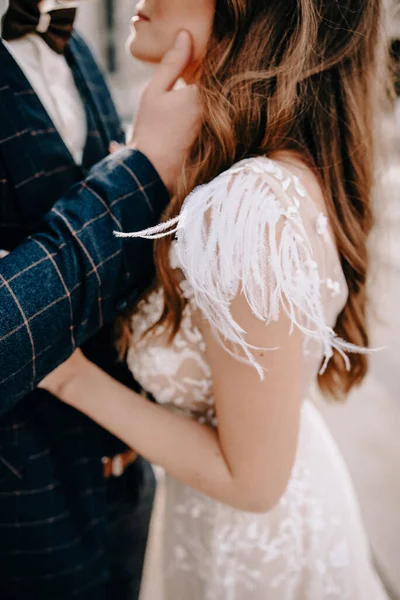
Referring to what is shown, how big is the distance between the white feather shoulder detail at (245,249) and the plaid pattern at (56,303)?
8 centimetres

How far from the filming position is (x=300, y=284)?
71 centimetres

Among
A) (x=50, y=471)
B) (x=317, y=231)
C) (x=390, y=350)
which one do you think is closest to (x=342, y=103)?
(x=317, y=231)

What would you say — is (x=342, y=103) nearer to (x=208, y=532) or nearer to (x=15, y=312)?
(x=15, y=312)

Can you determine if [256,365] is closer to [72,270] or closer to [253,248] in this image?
[253,248]

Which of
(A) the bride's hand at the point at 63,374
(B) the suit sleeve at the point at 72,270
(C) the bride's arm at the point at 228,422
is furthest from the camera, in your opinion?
(A) the bride's hand at the point at 63,374

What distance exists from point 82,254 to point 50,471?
0.45 meters

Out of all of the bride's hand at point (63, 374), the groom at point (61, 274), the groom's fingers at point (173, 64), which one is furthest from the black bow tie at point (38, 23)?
the bride's hand at point (63, 374)

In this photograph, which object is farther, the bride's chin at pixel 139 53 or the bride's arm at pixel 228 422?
the bride's chin at pixel 139 53

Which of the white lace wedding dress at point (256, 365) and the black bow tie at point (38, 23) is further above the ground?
the black bow tie at point (38, 23)

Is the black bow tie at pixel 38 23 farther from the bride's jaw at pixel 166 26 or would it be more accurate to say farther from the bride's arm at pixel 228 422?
the bride's arm at pixel 228 422

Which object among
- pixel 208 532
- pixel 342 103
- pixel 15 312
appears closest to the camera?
pixel 15 312

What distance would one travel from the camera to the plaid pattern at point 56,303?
644 mm

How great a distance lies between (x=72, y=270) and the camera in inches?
25.7

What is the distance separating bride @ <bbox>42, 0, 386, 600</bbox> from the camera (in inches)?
27.2
